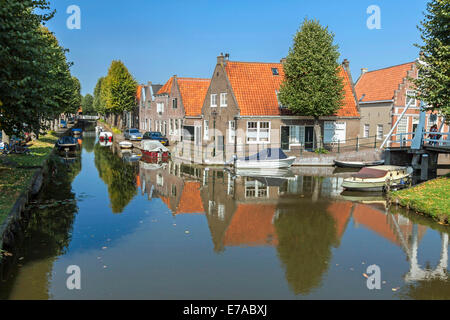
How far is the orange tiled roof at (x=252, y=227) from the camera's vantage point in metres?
13.0

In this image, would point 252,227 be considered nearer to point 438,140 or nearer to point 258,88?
point 438,140

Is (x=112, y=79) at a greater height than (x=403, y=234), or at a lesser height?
greater

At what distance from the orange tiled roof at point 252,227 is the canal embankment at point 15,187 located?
692cm

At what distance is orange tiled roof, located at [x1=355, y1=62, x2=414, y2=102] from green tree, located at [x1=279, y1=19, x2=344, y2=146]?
8807mm

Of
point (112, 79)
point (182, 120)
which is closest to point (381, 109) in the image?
point (182, 120)

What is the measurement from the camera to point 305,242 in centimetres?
1298

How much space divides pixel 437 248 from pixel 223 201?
9.52 metres

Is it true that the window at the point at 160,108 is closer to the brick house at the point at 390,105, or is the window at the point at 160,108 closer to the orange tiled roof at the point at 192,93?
the orange tiled roof at the point at 192,93

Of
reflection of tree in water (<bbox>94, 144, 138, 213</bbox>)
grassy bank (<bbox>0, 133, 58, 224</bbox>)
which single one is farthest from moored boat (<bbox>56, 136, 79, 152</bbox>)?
grassy bank (<bbox>0, 133, 58, 224</bbox>)

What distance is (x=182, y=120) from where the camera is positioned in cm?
4753

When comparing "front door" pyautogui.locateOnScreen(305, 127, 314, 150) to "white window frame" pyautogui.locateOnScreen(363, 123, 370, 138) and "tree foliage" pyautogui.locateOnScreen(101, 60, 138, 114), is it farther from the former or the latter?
"tree foliage" pyautogui.locateOnScreen(101, 60, 138, 114)

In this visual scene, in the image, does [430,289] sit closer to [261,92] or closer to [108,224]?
[108,224]

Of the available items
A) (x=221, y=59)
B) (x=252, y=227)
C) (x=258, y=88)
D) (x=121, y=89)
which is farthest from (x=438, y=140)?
(x=121, y=89)

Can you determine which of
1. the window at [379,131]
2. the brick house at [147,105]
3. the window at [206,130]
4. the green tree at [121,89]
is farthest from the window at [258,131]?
the green tree at [121,89]
